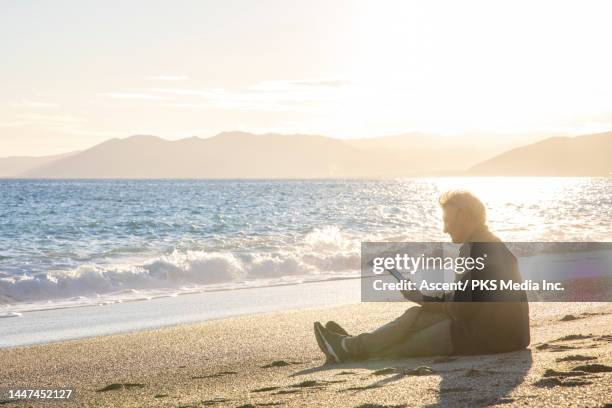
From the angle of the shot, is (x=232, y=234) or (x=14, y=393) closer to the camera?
A: (x=14, y=393)

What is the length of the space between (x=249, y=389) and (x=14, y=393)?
2.15m

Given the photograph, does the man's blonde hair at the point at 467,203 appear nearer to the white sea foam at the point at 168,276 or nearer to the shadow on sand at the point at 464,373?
the shadow on sand at the point at 464,373

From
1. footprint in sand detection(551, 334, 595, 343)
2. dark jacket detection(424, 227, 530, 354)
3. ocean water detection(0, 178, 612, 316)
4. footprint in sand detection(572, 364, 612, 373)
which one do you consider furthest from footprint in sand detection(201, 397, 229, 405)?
footprint in sand detection(551, 334, 595, 343)

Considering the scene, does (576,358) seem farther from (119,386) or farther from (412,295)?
(119,386)

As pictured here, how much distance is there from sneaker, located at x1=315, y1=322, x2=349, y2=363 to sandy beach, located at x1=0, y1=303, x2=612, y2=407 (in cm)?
13

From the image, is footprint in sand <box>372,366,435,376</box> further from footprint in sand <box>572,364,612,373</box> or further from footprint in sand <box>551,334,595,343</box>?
footprint in sand <box>551,334,595,343</box>

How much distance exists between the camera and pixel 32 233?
32.9 m

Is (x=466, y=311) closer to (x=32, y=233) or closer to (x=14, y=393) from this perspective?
(x=14, y=393)

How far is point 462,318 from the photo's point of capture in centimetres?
613

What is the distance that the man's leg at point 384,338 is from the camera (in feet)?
21.4

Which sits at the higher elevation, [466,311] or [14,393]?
[466,311]

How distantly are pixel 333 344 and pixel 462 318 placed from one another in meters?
1.24

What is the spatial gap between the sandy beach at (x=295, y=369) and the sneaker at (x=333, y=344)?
131mm

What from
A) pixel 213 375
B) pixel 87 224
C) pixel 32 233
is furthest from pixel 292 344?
pixel 87 224
